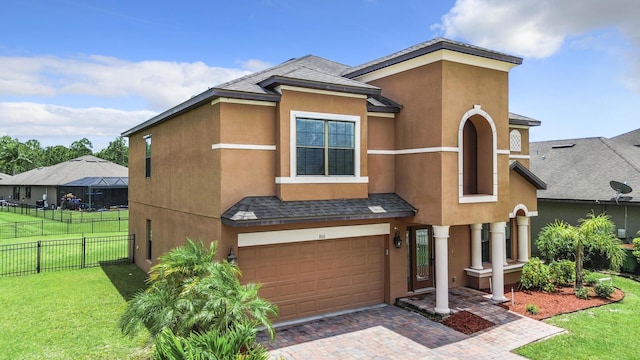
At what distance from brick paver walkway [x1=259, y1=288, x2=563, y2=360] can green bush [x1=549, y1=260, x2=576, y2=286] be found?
392 centimetres

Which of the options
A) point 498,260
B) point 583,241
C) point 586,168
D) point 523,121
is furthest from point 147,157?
point 586,168

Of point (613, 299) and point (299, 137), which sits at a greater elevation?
point (299, 137)

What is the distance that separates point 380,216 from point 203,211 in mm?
4754

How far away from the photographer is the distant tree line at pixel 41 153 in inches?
2793

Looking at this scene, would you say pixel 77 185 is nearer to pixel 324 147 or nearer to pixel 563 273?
pixel 324 147

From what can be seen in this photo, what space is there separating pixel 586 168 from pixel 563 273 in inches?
384

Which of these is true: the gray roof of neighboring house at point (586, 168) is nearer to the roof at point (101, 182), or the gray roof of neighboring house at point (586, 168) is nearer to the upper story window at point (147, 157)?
the upper story window at point (147, 157)

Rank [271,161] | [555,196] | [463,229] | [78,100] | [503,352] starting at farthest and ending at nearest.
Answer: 1. [78,100]
2. [555,196]
3. [463,229]
4. [271,161]
5. [503,352]

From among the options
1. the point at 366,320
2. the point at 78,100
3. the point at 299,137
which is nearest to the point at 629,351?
the point at 366,320

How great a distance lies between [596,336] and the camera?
374 inches

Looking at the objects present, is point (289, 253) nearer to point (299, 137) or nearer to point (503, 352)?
point (299, 137)

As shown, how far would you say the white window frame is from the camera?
404 inches

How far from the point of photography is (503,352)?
8.64m

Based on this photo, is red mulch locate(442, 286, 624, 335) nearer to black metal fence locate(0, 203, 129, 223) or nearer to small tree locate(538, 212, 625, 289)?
small tree locate(538, 212, 625, 289)
